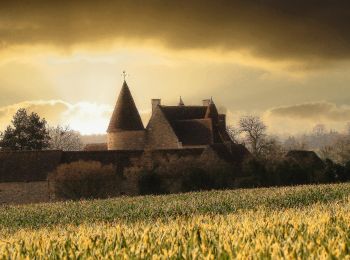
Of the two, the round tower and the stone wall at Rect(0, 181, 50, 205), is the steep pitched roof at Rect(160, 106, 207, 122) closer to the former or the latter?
the round tower

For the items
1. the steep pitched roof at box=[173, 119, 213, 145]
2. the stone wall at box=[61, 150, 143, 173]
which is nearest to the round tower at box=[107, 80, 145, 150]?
the steep pitched roof at box=[173, 119, 213, 145]

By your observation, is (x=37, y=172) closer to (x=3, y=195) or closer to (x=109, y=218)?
(x=3, y=195)

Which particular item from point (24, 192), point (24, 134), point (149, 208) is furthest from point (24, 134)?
point (149, 208)

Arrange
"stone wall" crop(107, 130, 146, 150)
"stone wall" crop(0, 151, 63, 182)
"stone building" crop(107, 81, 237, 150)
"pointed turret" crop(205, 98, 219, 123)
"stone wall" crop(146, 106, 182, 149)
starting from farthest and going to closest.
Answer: "pointed turret" crop(205, 98, 219, 123)
"stone wall" crop(107, 130, 146, 150)
"stone building" crop(107, 81, 237, 150)
"stone wall" crop(146, 106, 182, 149)
"stone wall" crop(0, 151, 63, 182)

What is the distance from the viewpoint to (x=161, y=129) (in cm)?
7925

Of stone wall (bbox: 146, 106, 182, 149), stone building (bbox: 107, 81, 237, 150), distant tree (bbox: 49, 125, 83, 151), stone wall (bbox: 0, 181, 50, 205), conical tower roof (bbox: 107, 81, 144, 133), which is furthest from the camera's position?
distant tree (bbox: 49, 125, 83, 151)

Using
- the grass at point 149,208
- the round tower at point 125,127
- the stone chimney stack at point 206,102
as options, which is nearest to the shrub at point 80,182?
the grass at point 149,208

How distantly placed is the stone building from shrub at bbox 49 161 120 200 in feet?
70.2

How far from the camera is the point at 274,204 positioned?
38.0m

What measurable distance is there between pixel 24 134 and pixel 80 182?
2928cm

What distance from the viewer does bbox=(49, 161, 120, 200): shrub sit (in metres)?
55.6

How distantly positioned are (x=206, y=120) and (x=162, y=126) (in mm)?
5986

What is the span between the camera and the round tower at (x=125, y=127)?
79312mm

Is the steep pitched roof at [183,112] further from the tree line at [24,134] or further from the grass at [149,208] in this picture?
the grass at [149,208]
